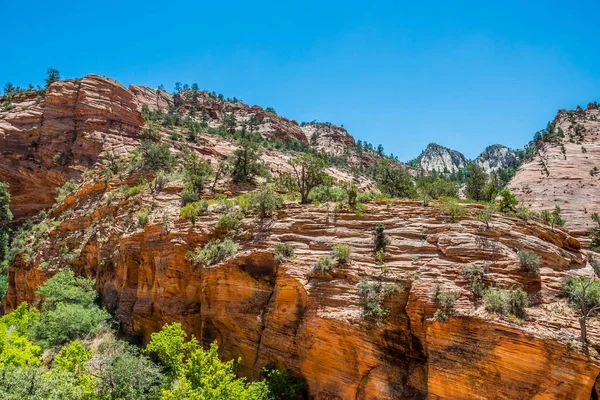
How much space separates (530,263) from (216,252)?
15586mm

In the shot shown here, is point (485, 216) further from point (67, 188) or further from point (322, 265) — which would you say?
point (67, 188)

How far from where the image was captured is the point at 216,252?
816 inches

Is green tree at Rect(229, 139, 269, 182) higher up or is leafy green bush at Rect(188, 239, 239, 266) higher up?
green tree at Rect(229, 139, 269, 182)

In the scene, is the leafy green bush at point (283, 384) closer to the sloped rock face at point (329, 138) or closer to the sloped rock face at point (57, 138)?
the sloped rock face at point (57, 138)

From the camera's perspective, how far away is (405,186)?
3906cm

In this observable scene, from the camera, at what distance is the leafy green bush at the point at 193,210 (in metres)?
23.3

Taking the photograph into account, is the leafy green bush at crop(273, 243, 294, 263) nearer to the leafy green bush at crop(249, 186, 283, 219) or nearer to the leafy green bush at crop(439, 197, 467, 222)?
the leafy green bush at crop(249, 186, 283, 219)

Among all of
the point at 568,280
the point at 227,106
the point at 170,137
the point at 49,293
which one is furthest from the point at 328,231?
the point at 227,106

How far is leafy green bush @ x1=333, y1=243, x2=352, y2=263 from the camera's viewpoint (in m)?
17.6

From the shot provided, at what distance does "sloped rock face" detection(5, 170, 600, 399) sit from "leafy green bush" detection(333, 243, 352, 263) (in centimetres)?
35

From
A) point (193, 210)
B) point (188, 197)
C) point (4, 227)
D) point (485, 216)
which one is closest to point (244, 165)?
point (188, 197)

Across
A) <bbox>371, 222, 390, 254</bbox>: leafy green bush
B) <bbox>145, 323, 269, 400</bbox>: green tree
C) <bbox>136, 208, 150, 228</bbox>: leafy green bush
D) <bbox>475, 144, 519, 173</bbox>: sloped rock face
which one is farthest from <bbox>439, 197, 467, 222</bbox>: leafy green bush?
<bbox>475, 144, 519, 173</bbox>: sloped rock face

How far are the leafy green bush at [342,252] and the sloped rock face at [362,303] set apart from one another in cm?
35

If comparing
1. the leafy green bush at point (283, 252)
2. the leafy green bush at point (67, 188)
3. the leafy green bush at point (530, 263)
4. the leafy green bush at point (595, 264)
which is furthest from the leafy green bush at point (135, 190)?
the leafy green bush at point (595, 264)
